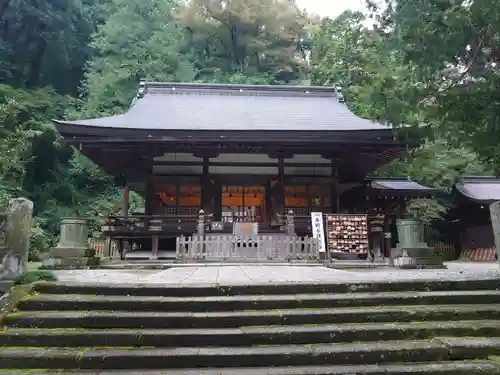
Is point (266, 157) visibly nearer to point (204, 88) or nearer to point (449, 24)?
point (204, 88)

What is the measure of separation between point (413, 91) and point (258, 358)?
3920 mm

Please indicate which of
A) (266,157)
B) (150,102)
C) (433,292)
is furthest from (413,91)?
(150,102)

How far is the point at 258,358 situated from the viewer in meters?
3.56

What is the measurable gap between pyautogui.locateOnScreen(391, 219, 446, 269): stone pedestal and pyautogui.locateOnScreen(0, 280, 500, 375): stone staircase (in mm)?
4160

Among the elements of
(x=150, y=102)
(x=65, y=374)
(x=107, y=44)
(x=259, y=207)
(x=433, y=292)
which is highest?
(x=107, y=44)

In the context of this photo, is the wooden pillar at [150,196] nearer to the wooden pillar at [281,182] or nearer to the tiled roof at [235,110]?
the tiled roof at [235,110]

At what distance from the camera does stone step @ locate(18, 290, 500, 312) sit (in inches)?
173

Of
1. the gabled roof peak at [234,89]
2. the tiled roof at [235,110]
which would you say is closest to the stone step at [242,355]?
the tiled roof at [235,110]

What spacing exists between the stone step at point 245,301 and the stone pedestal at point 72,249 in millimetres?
4474

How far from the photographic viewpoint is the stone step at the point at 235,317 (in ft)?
13.3

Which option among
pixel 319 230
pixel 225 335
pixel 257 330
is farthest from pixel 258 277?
pixel 319 230

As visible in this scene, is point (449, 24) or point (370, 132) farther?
point (370, 132)

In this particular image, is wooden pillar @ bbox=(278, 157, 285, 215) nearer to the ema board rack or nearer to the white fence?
the ema board rack

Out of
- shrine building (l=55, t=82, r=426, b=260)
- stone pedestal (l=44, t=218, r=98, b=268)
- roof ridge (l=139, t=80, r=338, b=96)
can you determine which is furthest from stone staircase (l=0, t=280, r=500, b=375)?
roof ridge (l=139, t=80, r=338, b=96)
